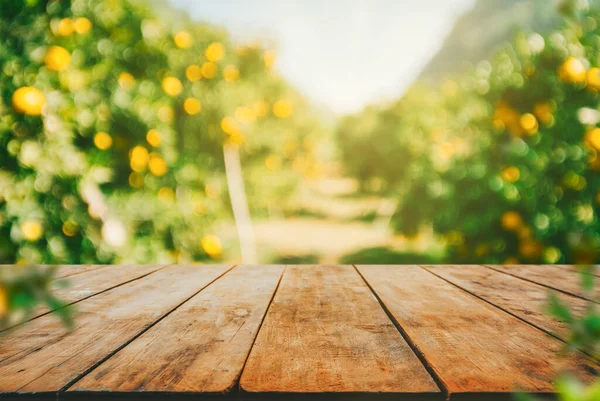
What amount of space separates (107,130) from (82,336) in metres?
2.14

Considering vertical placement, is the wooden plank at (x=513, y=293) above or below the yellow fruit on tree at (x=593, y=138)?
below

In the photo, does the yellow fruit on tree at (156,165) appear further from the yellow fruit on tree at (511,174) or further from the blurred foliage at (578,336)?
the blurred foliage at (578,336)

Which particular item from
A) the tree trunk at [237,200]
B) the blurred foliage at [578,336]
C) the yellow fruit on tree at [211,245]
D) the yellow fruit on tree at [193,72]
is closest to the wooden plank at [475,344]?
the blurred foliage at [578,336]

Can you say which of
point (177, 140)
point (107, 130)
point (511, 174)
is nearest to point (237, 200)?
point (177, 140)

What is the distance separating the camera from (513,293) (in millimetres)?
1191

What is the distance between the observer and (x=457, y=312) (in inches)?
38.8

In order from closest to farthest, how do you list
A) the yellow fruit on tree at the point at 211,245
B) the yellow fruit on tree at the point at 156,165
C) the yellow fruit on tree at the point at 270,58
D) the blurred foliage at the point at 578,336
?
the blurred foliage at the point at 578,336 < the yellow fruit on tree at the point at 156,165 < the yellow fruit on tree at the point at 211,245 < the yellow fruit on tree at the point at 270,58

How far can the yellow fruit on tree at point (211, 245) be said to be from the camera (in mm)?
3262

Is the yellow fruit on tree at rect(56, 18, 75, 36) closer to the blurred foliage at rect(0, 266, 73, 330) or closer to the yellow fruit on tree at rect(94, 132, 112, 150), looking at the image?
the yellow fruit on tree at rect(94, 132, 112, 150)

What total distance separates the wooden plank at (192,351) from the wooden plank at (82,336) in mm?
37

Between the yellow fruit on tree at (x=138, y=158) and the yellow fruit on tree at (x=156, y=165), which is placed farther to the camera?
the yellow fruit on tree at (x=156, y=165)

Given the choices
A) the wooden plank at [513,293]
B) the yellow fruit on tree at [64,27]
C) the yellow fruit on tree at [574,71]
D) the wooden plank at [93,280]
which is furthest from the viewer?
the yellow fruit on tree at [574,71]

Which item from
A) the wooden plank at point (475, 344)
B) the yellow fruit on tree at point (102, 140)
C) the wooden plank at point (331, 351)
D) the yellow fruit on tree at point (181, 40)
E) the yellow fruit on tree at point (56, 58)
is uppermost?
the yellow fruit on tree at point (181, 40)

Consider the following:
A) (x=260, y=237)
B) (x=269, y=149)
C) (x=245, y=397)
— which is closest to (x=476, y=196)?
(x=245, y=397)
